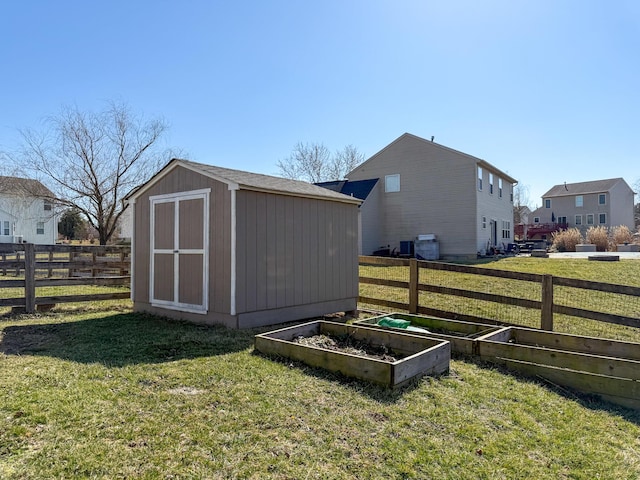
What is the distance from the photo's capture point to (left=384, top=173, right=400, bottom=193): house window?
2073 centimetres

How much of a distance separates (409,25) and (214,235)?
6232 millimetres

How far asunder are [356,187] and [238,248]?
1591 centimetres

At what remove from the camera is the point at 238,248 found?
231 inches

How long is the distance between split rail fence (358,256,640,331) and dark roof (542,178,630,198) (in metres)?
35.5

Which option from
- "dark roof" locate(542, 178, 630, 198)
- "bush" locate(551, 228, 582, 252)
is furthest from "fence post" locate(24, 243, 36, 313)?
"dark roof" locate(542, 178, 630, 198)

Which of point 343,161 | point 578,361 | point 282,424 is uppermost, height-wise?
point 343,161

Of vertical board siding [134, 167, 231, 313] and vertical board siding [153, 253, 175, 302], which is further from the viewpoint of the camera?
vertical board siding [153, 253, 175, 302]

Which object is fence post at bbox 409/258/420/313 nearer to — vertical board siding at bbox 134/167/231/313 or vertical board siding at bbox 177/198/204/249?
vertical board siding at bbox 134/167/231/313

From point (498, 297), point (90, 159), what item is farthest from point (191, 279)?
point (90, 159)

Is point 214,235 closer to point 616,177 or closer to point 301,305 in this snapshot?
point 301,305

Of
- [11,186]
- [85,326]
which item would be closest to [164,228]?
[85,326]

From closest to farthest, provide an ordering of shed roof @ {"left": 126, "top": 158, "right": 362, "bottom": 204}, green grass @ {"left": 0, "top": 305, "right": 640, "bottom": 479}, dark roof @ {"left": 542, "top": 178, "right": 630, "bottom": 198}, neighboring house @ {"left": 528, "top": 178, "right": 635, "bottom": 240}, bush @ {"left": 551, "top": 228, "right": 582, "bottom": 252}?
green grass @ {"left": 0, "top": 305, "right": 640, "bottom": 479} → shed roof @ {"left": 126, "top": 158, "right": 362, "bottom": 204} → bush @ {"left": 551, "top": 228, "right": 582, "bottom": 252} → neighboring house @ {"left": 528, "top": 178, "right": 635, "bottom": 240} → dark roof @ {"left": 542, "top": 178, "right": 630, "bottom": 198}

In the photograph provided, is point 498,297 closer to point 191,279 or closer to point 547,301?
→ point 547,301

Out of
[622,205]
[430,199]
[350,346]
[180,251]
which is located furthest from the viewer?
[622,205]
